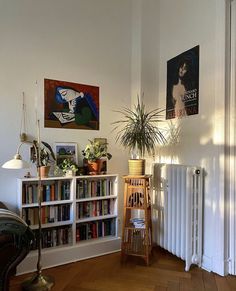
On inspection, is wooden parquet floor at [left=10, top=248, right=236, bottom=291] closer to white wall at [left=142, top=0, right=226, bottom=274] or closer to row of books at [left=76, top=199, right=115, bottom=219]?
white wall at [left=142, top=0, right=226, bottom=274]

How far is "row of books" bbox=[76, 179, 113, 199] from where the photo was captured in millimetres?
2699

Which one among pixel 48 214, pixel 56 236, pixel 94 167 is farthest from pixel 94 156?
pixel 56 236

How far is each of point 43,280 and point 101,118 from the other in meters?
1.81

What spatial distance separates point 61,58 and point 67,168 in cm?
124

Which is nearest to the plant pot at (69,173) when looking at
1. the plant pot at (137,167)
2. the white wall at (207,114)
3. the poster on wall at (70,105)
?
the poster on wall at (70,105)

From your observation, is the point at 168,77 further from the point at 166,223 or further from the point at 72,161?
the point at 166,223

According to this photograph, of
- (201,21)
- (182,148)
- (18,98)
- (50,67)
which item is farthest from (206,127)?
(18,98)

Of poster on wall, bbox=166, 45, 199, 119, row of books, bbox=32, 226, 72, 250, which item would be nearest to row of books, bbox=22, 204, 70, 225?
row of books, bbox=32, 226, 72, 250

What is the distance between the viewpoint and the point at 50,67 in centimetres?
268

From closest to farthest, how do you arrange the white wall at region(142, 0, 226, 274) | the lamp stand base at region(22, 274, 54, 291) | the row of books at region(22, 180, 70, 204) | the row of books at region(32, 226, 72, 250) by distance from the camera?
1. the lamp stand base at region(22, 274, 54, 291)
2. the white wall at region(142, 0, 226, 274)
3. the row of books at region(22, 180, 70, 204)
4. the row of books at region(32, 226, 72, 250)

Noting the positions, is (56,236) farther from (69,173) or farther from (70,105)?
(70,105)

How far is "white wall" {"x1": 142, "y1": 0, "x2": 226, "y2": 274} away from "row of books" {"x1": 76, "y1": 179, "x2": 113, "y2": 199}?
30.3 inches

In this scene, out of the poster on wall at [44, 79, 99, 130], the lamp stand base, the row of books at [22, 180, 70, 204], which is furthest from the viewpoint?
the poster on wall at [44, 79, 99, 130]

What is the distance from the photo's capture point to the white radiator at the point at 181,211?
7.82 ft
